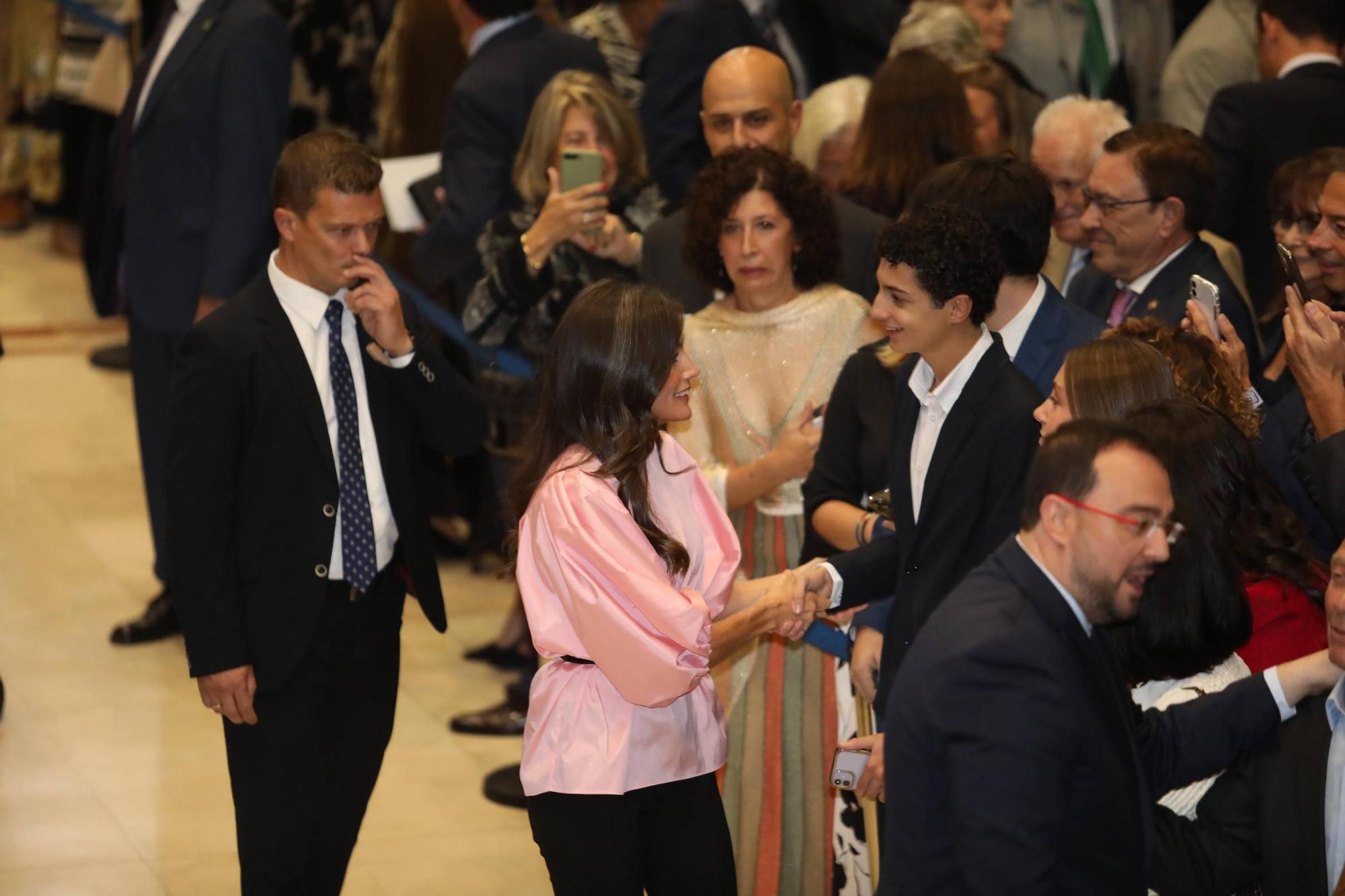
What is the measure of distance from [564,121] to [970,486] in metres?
2.25

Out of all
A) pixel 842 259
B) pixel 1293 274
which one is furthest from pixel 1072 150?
pixel 1293 274

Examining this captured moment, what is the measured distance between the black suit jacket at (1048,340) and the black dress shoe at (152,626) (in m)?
3.75

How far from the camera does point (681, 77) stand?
596cm

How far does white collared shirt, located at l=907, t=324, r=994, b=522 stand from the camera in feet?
11.3

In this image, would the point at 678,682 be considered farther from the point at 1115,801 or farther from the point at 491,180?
the point at 491,180

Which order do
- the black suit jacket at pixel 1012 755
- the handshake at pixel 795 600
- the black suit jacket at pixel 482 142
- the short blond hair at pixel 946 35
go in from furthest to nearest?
the short blond hair at pixel 946 35 → the black suit jacket at pixel 482 142 → the handshake at pixel 795 600 → the black suit jacket at pixel 1012 755

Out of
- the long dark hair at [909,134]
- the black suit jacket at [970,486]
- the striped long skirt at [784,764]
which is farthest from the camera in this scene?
the long dark hair at [909,134]

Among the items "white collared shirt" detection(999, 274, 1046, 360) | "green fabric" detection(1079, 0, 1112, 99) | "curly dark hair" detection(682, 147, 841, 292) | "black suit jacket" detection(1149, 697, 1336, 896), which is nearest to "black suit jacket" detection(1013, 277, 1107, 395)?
"white collared shirt" detection(999, 274, 1046, 360)

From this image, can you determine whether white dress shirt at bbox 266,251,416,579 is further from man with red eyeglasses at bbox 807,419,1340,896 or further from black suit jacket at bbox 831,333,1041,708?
man with red eyeglasses at bbox 807,419,1340,896

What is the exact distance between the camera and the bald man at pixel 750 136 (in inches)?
183

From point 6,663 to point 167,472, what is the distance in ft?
9.61

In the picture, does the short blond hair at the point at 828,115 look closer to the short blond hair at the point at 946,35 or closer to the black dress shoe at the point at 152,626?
the short blond hair at the point at 946,35

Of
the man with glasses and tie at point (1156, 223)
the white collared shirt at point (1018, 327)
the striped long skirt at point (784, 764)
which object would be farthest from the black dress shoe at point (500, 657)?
the white collared shirt at point (1018, 327)

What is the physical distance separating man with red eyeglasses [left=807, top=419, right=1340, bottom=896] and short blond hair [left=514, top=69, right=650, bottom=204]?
280cm
